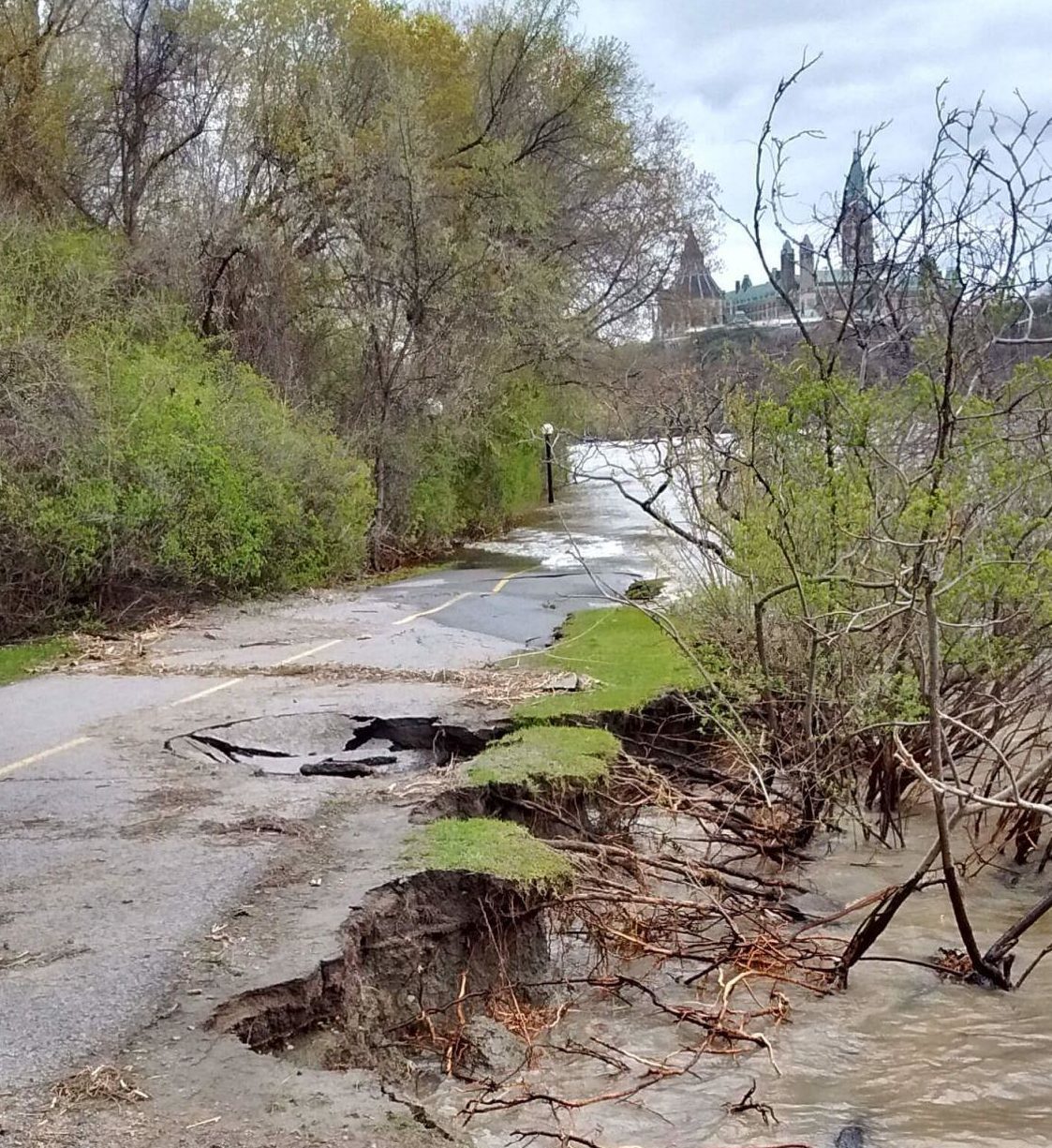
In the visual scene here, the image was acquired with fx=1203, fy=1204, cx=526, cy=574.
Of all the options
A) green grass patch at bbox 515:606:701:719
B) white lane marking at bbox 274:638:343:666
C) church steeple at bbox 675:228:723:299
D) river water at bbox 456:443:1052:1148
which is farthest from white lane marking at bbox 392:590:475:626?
church steeple at bbox 675:228:723:299

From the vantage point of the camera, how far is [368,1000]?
5.50m

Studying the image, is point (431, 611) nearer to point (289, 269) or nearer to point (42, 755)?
point (42, 755)

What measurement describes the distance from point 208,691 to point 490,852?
17.8 ft

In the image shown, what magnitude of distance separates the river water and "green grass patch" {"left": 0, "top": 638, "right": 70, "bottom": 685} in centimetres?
832

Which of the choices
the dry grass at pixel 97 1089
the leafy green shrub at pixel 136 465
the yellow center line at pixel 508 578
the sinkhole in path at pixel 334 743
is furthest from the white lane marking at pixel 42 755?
the yellow center line at pixel 508 578

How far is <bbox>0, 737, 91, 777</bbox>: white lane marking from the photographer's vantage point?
27.9 ft

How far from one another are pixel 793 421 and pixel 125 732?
566cm

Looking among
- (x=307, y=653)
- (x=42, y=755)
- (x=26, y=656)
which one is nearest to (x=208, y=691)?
(x=307, y=653)

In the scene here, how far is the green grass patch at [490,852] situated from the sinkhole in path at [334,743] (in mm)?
1826

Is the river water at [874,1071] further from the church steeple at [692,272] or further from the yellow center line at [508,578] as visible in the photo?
the church steeple at [692,272]

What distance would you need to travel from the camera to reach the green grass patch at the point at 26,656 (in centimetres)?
1230

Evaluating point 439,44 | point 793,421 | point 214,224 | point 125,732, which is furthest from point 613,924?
point 439,44

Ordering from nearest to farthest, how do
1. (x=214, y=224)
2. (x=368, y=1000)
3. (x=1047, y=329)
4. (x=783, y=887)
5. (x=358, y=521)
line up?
(x=368, y=1000) < (x=783, y=887) < (x=1047, y=329) < (x=358, y=521) < (x=214, y=224)

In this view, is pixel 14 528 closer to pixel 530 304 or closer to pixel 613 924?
pixel 613 924
